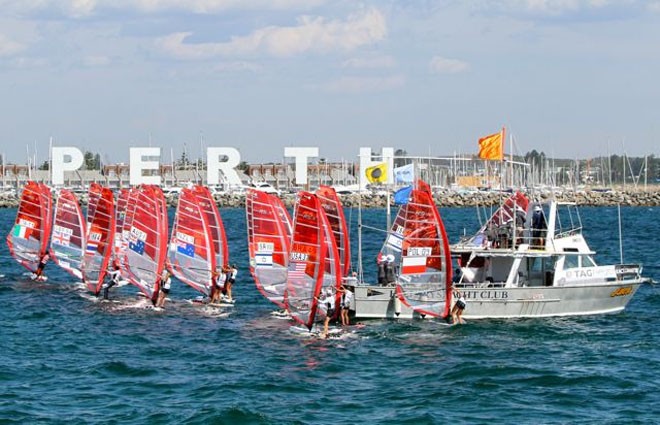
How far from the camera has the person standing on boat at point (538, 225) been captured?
132 ft

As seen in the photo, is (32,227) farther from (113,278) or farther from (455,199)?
(455,199)

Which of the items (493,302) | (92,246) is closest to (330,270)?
(493,302)

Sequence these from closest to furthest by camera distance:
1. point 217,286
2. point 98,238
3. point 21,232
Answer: point 217,286 → point 98,238 → point 21,232

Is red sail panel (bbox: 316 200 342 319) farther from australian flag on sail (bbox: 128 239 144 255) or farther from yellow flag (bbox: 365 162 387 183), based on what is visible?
australian flag on sail (bbox: 128 239 144 255)

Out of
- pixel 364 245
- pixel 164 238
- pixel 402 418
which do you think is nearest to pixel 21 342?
pixel 164 238

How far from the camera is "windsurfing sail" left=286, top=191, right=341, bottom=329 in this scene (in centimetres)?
3625

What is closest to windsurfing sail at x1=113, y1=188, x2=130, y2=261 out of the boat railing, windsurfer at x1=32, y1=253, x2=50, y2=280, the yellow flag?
windsurfer at x1=32, y1=253, x2=50, y2=280

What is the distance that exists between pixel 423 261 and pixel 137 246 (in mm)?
11943

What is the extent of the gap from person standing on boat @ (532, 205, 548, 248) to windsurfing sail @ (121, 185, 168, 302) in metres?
13.4

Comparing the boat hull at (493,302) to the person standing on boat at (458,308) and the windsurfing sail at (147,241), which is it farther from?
the windsurfing sail at (147,241)

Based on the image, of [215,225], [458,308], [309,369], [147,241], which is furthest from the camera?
[215,225]

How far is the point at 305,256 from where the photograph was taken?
36562 millimetres

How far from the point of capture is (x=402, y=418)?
2612 centimetres

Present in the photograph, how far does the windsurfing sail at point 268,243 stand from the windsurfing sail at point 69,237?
32.9ft
